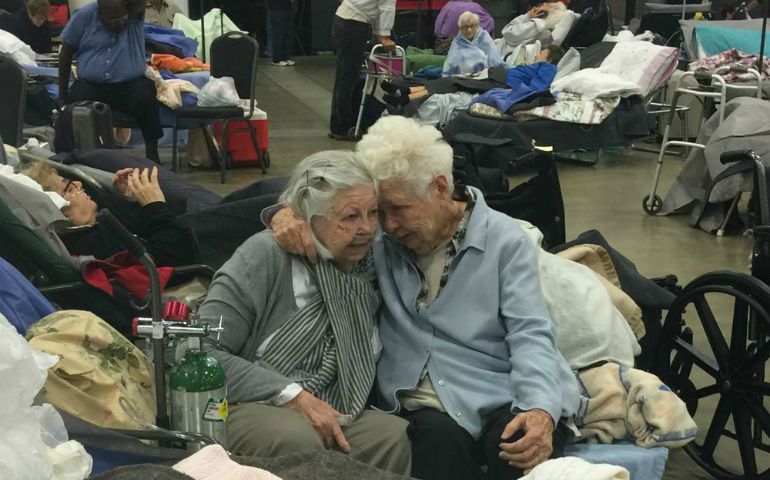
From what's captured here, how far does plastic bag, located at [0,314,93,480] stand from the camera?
5.23ft

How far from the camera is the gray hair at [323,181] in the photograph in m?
2.43

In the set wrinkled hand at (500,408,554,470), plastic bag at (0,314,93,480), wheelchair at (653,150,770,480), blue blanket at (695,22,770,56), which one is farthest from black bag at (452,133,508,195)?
blue blanket at (695,22,770,56)

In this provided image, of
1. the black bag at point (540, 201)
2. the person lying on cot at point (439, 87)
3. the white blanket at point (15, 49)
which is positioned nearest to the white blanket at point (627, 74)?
the person lying on cot at point (439, 87)

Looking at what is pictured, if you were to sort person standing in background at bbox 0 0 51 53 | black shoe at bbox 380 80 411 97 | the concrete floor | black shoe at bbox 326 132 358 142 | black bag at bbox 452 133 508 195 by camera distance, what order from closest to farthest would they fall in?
black bag at bbox 452 133 508 195, the concrete floor, black shoe at bbox 380 80 411 97, black shoe at bbox 326 132 358 142, person standing in background at bbox 0 0 51 53

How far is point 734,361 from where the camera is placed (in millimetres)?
3041

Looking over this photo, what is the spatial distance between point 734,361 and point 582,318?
0.62 metres

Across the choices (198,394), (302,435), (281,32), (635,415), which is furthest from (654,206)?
(281,32)

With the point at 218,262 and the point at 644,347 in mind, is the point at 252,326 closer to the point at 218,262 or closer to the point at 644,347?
the point at 218,262

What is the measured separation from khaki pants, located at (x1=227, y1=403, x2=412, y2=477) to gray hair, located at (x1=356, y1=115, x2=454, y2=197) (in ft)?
1.82

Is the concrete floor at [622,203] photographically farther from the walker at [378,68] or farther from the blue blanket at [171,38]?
the blue blanket at [171,38]

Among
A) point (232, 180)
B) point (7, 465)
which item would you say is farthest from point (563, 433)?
point (232, 180)

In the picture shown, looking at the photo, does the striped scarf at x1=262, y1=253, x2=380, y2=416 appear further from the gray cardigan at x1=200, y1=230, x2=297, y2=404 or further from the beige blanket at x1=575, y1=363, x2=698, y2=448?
the beige blanket at x1=575, y1=363, x2=698, y2=448

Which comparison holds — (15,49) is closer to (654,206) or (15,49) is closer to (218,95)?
(218,95)

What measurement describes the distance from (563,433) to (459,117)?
18.1ft
